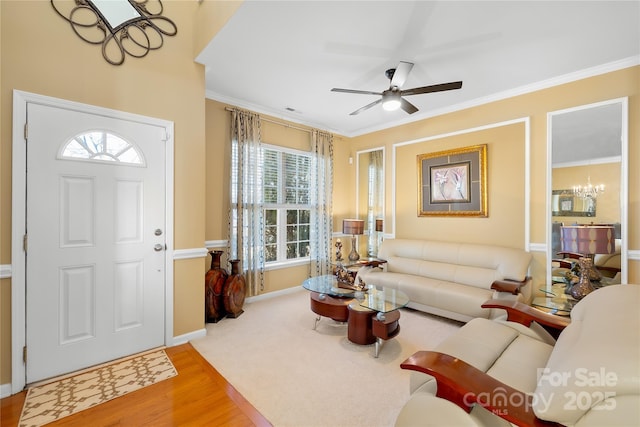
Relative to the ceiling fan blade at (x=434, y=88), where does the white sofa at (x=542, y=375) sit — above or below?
below

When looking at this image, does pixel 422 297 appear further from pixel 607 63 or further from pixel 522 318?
pixel 607 63

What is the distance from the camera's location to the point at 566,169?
317 centimetres

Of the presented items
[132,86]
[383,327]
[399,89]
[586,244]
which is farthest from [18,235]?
[586,244]

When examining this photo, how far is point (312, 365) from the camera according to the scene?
2408mm

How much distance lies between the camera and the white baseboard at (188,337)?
9.09ft

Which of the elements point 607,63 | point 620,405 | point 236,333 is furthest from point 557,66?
point 236,333

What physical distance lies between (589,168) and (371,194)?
117 inches

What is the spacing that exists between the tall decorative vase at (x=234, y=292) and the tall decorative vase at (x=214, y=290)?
0.22 ft

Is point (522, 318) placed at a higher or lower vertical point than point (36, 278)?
lower

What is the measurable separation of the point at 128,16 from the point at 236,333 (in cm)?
336

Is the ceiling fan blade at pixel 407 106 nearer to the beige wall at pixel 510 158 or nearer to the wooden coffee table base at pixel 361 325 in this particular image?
the beige wall at pixel 510 158

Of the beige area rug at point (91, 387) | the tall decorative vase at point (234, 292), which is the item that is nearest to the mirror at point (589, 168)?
the tall decorative vase at point (234, 292)

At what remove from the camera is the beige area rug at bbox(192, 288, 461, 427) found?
1.88 metres

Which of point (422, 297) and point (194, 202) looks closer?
point (194, 202)
